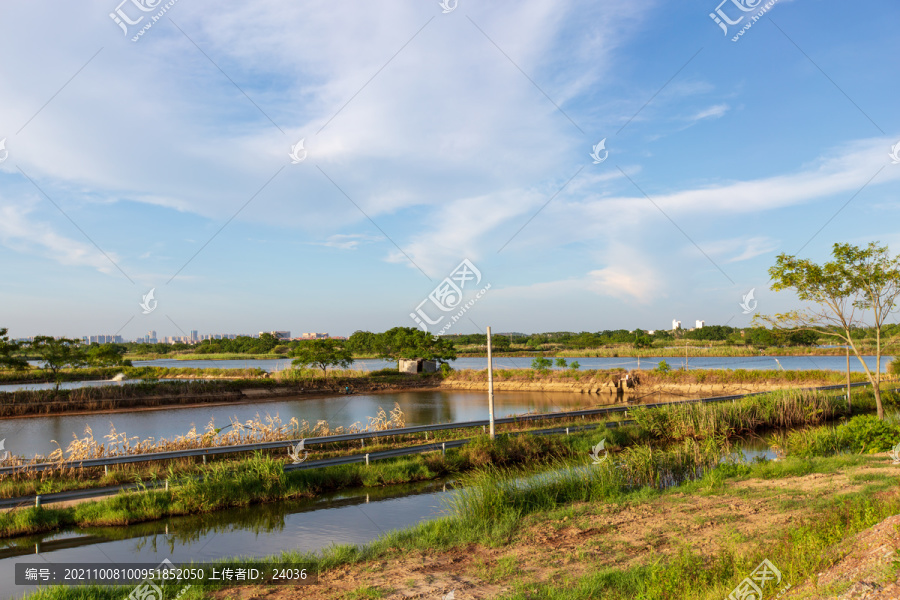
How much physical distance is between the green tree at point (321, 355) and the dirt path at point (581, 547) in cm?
3964

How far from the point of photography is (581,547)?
7.31 metres

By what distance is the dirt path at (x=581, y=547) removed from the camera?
20.6 ft

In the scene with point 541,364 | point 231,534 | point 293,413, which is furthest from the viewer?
point 541,364

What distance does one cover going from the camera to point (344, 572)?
700 cm

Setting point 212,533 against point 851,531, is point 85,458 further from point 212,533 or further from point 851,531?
point 851,531

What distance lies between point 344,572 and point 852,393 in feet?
86.7

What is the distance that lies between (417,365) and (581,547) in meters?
44.1

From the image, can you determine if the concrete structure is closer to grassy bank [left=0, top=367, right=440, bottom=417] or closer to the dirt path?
grassy bank [left=0, top=367, right=440, bottom=417]

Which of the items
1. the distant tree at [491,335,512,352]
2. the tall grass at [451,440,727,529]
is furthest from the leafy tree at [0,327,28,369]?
the distant tree at [491,335,512,352]

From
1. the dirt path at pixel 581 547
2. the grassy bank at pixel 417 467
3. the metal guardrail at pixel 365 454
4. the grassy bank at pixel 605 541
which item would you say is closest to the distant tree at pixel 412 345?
the metal guardrail at pixel 365 454

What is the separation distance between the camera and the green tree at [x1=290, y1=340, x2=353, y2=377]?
47281mm

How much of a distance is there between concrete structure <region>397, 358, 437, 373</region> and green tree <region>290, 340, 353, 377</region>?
5.34 m

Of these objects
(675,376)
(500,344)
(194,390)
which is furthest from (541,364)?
(500,344)

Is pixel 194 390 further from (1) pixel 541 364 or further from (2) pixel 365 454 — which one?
(2) pixel 365 454
